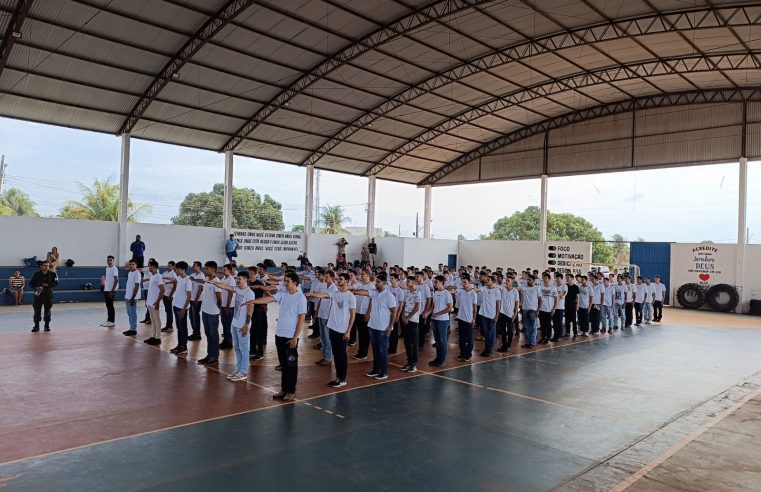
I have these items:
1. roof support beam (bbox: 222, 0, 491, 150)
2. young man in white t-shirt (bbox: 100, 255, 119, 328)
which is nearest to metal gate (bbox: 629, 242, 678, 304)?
roof support beam (bbox: 222, 0, 491, 150)

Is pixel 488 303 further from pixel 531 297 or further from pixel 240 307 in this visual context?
pixel 240 307

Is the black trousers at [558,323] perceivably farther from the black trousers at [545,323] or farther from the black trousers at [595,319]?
the black trousers at [595,319]

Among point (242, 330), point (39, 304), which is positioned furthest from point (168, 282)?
point (242, 330)

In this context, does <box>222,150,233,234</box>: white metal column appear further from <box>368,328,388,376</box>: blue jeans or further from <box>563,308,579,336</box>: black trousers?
<box>368,328,388,376</box>: blue jeans

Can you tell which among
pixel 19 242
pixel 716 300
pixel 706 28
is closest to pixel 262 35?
pixel 19 242

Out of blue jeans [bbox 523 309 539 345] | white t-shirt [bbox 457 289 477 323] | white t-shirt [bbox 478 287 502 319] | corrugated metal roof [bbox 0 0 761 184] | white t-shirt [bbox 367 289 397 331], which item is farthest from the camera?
corrugated metal roof [bbox 0 0 761 184]

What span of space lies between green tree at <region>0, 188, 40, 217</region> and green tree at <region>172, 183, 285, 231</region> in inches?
375

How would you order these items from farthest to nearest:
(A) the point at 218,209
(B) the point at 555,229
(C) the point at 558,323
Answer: (B) the point at 555,229, (A) the point at 218,209, (C) the point at 558,323

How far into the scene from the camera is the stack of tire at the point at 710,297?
20.6 metres

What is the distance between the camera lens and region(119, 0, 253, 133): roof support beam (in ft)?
48.7

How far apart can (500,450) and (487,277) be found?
512 centimetres

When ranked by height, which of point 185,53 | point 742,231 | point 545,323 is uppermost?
point 185,53

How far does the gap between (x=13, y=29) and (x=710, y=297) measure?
25.9 metres

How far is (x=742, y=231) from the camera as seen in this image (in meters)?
20.7
